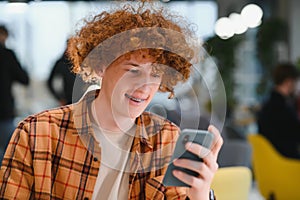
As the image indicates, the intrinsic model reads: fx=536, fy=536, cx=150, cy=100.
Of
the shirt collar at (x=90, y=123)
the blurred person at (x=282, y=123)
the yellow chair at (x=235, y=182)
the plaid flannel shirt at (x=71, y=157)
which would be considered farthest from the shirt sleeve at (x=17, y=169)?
the blurred person at (x=282, y=123)

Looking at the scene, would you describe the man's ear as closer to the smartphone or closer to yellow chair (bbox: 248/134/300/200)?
the smartphone

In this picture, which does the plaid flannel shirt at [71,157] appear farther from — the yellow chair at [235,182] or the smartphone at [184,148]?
the yellow chair at [235,182]

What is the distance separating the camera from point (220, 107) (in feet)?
3.18

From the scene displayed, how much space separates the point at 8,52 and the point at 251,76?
508cm

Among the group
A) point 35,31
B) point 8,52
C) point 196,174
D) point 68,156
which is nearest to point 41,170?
point 68,156

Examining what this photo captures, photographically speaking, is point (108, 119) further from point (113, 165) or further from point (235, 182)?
point (235, 182)

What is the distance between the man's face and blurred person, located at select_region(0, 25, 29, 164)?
405 mm

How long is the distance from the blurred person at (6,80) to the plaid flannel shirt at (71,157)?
0.25 m

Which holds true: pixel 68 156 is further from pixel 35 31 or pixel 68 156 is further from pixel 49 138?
pixel 35 31

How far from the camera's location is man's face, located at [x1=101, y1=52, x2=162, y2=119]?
925 mm

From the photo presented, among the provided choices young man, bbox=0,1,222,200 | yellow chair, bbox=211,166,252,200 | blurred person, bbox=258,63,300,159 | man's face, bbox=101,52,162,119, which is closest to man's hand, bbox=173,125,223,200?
young man, bbox=0,1,222,200

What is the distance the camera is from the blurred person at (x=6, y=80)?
141 cm

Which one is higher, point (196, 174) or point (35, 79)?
point (196, 174)

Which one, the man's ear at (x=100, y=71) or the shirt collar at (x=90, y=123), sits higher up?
the man's ear at (x=100, y=71)
